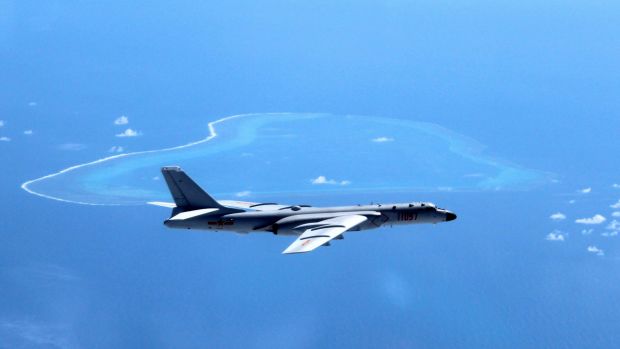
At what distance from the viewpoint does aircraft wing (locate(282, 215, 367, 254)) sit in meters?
65.6

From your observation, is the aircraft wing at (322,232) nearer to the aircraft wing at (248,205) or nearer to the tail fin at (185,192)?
the aircraft wing at (248,205)

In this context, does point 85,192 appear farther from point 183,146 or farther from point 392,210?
point 392,210

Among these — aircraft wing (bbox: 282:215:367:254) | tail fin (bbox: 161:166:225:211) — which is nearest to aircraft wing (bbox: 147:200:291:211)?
tail fin (bbox: 161:166:225:211)

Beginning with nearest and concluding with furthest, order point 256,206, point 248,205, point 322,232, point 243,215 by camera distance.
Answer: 1. point 322,232
2. point 243,215
3. point 256,206
4. point 248,205

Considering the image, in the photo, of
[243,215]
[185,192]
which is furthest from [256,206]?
[185,192]

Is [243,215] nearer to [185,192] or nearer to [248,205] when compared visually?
[248,205]

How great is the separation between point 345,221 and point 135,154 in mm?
110119

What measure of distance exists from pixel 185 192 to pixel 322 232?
14.0 metres

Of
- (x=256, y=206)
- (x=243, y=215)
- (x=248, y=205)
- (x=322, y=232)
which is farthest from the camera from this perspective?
(x=248, y=205)

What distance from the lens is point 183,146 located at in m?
177

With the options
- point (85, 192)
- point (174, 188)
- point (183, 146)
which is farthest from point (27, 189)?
point (174, 188)

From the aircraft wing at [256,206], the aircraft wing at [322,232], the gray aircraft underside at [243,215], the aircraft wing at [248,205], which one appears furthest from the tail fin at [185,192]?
the aircraft wing at [322,232]

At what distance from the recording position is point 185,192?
76.6m

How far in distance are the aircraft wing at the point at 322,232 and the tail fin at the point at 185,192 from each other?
9.77 meters
